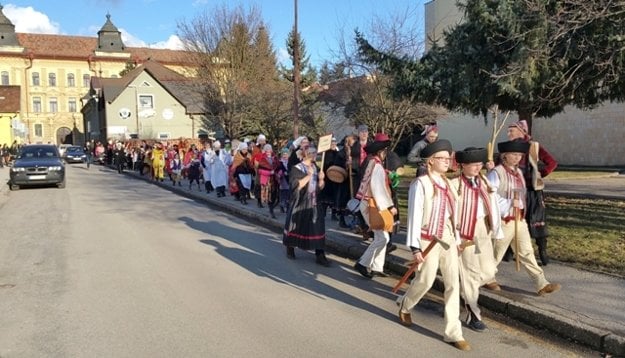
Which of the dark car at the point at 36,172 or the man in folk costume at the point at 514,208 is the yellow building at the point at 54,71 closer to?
the dark car at the point at 36,172

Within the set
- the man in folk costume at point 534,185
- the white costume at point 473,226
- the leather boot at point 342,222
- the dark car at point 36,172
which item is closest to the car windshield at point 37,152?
the dark car at point 36,172

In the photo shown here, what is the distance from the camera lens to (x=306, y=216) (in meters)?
8.31

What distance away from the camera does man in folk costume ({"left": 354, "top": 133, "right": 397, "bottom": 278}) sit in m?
7.02

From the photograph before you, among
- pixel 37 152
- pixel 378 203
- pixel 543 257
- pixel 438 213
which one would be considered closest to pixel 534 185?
pixel 543 257

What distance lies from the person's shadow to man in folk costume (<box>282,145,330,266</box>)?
29 centimetres

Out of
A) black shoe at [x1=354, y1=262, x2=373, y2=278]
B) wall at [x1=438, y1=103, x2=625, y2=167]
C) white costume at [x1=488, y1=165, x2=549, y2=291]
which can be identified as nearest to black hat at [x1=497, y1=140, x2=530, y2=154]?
white costume at [x1=488, y1=165, x2=549, y2=291]

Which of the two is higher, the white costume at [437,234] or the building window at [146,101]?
the building window at [146,101]

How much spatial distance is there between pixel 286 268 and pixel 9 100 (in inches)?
2222

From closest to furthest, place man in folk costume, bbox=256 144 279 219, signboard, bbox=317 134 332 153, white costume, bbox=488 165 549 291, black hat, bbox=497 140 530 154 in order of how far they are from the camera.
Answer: white costume, bbox=488 165 549 291 → black hat, bbox=497 140 530 154 → signboard, bbox=317 134 332 153 → man in folk costume, bbox=256 144 279 219

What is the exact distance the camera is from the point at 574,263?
739cm

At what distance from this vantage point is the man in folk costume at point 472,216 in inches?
213

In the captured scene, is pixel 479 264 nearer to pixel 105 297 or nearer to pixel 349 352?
pixel 349 352

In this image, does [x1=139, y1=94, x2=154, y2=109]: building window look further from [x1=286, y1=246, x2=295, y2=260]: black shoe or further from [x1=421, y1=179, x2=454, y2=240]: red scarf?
[x1=421, y1=179, x2=454, y2=240]: red scarf

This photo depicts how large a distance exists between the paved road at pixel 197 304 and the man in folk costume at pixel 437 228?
360 mm
